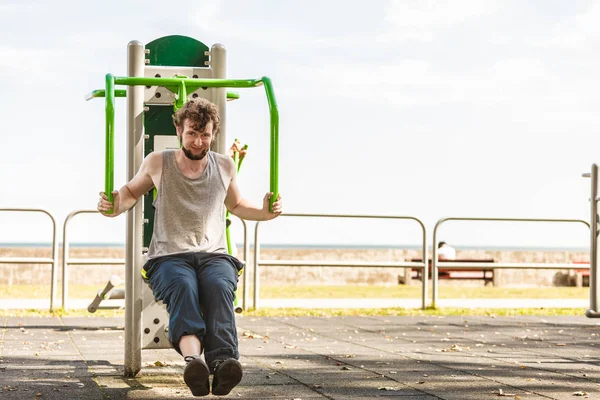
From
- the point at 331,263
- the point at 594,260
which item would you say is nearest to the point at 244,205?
the point at 594,260

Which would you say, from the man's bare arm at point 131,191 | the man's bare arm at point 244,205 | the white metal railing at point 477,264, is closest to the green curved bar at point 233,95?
the man's bare arm at point 244,205

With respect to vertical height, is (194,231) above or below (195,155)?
below

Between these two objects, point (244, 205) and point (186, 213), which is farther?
point (244, 205)

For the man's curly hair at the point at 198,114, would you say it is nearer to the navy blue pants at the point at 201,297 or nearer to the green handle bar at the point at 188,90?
the green handle bar at the point at 188,90

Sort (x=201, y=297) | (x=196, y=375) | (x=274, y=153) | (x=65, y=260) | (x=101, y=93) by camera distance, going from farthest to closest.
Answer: (x=65, y=260) → (x=101, y=93) → (x=274, y=153) → (x=201, y=297) → (x=196, y=375)

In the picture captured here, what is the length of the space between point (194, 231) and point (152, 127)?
4.02ft

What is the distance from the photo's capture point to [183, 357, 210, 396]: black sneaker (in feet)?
14.2

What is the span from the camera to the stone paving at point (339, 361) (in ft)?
17.4

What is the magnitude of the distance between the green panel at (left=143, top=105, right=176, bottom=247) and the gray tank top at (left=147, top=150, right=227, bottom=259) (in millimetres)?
945

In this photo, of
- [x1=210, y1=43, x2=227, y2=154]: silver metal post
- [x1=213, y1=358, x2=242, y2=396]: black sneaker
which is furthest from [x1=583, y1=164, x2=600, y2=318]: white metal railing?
[x1=213, y1=358, x2=242, y2=396]: black sneaker

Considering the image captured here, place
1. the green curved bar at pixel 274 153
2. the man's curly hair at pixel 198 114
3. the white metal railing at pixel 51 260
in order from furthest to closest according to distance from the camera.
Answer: the white metal railing at pixel 51 260 → the green curved bar at pixel 274 153 → the man's curly hair at pixel 198 114

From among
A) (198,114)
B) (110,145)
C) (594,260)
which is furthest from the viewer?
(594,260)

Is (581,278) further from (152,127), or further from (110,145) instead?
(110,145)

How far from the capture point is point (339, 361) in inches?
263
